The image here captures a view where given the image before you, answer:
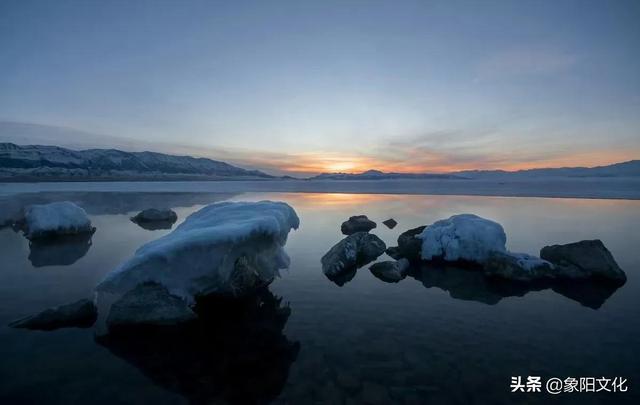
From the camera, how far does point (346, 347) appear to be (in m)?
8.13

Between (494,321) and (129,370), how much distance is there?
9.76 metres

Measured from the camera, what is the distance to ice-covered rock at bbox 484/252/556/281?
13406 millimetres

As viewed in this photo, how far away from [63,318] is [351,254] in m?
10.7

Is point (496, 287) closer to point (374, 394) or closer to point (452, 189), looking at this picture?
point (374, 394)

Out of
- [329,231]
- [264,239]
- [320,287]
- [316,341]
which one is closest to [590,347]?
[316,341]

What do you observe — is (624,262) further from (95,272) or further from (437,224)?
(95,272)

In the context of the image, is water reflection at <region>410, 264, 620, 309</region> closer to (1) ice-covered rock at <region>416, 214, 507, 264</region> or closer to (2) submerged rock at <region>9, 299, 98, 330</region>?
(1) ice-covered rock at <region>416, 214, 507, 264</region>

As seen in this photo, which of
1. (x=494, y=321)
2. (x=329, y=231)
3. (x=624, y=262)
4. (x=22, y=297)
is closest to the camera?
(x=494, y=321)

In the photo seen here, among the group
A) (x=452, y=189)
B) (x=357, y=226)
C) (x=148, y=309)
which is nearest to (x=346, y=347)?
(x=148, y=309)

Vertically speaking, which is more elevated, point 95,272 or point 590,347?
point 590,347

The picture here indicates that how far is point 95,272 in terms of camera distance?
14.0 m

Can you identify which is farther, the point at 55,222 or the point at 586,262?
the point at 55,222

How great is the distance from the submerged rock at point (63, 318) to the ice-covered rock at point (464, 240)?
14207 millimetres

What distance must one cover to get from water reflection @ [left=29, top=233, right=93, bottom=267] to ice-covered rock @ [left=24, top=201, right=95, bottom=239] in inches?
28.6
